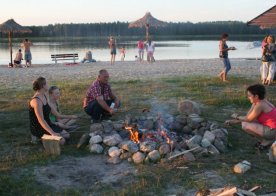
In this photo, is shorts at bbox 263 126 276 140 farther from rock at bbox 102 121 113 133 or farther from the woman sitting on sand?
the woman sitting on sand

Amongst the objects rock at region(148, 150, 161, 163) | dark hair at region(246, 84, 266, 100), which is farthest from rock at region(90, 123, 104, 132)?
dark hair at region(246, 84, 266, 100)

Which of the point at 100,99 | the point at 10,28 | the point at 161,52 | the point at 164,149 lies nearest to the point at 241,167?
the point at 164,149

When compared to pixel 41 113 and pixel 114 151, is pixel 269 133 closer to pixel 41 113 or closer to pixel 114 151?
pixel 114 151

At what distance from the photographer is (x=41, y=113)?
6410 millimetres

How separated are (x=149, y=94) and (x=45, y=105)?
4.49 metres

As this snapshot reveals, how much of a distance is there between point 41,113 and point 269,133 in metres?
3.52

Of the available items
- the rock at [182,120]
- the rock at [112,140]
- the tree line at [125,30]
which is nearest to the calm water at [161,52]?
the rock at [182,120]

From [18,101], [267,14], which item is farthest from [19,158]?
[267,14]

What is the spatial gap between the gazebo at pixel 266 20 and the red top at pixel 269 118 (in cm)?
883

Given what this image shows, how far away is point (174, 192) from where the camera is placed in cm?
477

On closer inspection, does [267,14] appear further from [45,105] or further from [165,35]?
[165,35]

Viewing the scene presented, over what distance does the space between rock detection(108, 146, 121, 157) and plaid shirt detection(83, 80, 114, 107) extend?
5.69 feet

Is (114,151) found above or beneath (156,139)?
beneath

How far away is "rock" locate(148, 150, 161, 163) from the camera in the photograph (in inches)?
226
